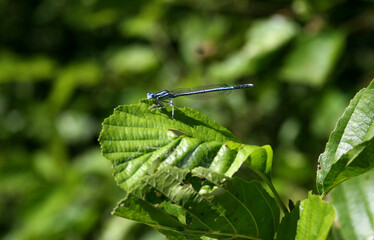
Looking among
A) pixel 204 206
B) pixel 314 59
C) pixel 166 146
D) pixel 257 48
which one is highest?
pixel 257 48

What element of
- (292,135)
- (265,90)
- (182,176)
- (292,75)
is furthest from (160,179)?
(292,135)

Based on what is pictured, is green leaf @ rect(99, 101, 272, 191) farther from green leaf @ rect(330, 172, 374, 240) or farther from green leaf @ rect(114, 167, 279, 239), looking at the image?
green leaf @ rect(330, 172, 374, 240)

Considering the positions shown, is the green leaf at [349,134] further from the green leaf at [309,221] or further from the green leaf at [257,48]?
the green leaf at [257,48]

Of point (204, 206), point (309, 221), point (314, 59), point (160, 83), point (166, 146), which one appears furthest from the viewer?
point (160, 83)

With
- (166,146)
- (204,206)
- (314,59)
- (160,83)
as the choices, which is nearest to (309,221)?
(204,206)

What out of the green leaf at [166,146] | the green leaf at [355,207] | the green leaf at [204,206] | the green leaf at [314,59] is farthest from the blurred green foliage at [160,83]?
the green leaf at [204,206]

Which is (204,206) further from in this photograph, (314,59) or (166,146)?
(314,59)

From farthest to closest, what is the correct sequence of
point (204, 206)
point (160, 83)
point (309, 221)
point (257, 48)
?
point (160, 83)
point (257, 48)
point (204, 206)
point (309, 221)
